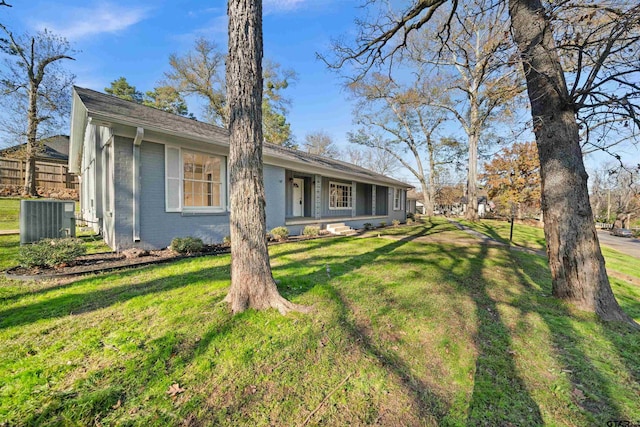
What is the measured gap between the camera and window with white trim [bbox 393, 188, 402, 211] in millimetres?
17969

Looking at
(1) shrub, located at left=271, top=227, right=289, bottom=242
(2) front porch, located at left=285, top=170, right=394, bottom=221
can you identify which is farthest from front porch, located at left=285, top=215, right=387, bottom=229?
(1) shrub, located at left=271, top=227, right=289, bottom=242

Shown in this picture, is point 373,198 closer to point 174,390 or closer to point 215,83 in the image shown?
point 174,390

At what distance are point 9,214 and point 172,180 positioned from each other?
11448 mm

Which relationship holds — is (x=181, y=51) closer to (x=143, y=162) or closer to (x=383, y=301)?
(x=143, y=162)

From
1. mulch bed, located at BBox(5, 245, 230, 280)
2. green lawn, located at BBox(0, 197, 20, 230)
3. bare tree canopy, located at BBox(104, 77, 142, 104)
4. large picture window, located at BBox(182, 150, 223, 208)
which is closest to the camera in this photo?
mulch bed, located at BBox(5, 245, 230, 280)

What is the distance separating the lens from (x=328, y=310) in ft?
10.7

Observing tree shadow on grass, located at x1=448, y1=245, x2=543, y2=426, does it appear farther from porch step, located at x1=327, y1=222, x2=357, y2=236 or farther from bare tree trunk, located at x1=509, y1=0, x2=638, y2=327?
porch step, located at x1=327, y1=222, x2=357, y2=236

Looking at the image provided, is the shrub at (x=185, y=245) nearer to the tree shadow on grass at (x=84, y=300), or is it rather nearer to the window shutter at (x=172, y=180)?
the window shutter at (x=172, y=180)

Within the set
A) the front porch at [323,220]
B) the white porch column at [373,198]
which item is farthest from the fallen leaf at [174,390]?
the white porch column at [373,198]

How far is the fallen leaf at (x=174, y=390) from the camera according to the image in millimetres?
1910

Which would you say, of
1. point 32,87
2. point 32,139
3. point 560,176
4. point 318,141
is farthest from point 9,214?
point 318,141

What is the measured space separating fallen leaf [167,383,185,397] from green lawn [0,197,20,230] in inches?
496

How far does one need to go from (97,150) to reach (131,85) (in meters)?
23.0

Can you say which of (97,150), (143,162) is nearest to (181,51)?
(97,150)
